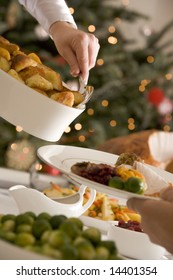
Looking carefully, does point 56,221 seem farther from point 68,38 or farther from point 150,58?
point 150,58

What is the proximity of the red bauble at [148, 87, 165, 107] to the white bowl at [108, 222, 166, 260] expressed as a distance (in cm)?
315

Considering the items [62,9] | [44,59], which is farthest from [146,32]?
[62,9]

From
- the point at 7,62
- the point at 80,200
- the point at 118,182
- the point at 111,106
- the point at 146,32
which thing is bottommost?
the point at 111,106

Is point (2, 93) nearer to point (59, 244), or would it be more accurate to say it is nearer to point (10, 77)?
point (10, 77)

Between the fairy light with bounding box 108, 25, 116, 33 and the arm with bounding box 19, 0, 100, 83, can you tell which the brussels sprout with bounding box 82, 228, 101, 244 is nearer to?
the arm with bounding box 19, 0, 100, 83

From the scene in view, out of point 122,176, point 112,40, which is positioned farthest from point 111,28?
point 122,176

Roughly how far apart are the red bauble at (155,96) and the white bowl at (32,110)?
325 centimetres

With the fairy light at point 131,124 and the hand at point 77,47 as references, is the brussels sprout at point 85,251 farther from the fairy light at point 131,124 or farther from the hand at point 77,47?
the fairy light at point 131,124

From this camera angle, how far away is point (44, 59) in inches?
163

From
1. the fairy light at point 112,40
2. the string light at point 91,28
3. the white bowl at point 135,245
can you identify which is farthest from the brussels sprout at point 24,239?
the fairy light at point 112,40

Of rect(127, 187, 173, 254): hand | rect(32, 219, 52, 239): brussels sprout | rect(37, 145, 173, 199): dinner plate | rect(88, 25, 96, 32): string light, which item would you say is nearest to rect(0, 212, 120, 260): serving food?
rect(32, 219, 52, 239): brussels sprout

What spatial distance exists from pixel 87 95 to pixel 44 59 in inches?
103

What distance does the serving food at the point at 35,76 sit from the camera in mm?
1475
